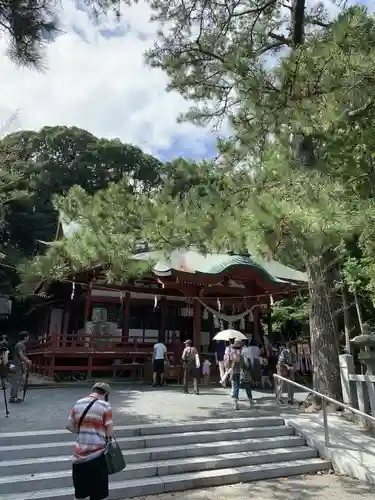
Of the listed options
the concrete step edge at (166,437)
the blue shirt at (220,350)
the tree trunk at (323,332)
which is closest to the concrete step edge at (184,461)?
the concrete step edge at (166,437)

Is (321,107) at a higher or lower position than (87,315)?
higher

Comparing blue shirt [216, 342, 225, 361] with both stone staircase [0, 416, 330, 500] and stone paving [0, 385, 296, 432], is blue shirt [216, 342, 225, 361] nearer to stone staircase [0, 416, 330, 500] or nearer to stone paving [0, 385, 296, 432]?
stone paving [0, 385, 296, 432]

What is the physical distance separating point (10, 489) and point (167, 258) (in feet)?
12.7

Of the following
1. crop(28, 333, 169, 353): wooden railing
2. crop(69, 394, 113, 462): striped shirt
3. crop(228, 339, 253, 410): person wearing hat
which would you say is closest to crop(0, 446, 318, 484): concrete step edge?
crop(69, 394, 113, 462): striped shirt

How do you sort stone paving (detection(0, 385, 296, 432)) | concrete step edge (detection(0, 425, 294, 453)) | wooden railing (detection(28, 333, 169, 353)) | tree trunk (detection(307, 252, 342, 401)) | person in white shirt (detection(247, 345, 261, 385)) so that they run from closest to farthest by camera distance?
1. concrete step edge (detection(0, 425, 294, 453))
2. stone paving (detection(0, 385, 296, 432))
3. tree trunk (detection(307, 252, 342, 401))
4. person in white shirt (detection(247, 345, 261, 385))
5. wooden railing (detection(28, 333, 169, 353))

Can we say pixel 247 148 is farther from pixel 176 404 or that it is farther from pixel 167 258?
pixel 176 404

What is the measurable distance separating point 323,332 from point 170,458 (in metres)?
4.29

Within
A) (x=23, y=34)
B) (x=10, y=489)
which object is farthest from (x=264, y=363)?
(x=23, y=34)

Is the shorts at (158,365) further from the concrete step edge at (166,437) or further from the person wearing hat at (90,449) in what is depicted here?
the person wearing hat at (90,449)

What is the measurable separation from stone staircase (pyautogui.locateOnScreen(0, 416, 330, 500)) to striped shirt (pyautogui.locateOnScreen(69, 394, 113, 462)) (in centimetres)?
142

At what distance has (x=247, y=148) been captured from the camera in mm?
7961

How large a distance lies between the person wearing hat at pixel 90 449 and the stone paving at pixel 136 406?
302 cm

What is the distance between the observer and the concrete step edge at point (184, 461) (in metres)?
5.36

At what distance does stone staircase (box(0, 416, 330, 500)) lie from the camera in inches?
213
